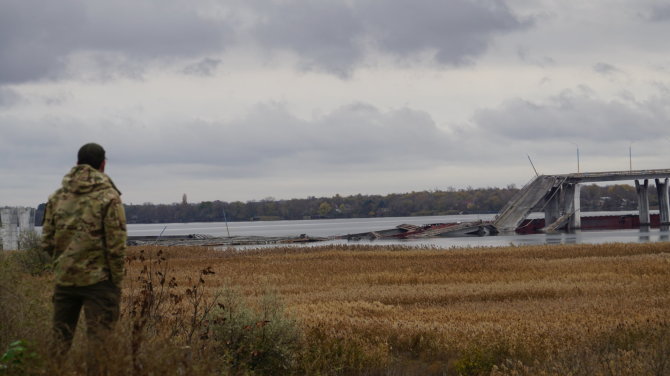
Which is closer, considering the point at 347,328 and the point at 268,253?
the point at 347,328

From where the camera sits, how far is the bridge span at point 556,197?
95.5 meters

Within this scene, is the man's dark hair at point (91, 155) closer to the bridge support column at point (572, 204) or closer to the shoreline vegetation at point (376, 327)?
the shoreline vegetation at point (376, 327)

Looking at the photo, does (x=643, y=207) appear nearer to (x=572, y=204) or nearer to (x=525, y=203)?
(x=572, y=204)

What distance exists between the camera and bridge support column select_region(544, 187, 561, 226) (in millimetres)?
100000

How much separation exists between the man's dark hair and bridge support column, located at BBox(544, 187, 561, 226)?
9527 centimetres

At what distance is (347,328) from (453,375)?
2828mm

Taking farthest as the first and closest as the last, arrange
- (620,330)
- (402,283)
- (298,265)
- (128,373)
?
(298,265)
(402,283)
(620,330)
(128,373)

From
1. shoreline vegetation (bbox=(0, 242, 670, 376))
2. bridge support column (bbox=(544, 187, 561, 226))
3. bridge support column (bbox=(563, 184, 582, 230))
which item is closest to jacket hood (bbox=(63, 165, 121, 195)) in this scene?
shoreline vegetation (bbox=(0, 242, 670, 376))

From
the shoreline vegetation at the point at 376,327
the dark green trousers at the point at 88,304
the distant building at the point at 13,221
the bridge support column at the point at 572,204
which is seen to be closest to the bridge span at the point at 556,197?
the bridge support column at the point at 572,204

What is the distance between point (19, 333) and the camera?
9656 mm

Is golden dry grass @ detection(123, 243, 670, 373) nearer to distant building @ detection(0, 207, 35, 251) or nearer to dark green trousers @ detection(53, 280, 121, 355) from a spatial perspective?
dark green trousers @ detection(53, 280, 121, 355)

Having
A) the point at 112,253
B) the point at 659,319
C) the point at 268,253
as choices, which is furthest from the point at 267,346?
the point at 268,253

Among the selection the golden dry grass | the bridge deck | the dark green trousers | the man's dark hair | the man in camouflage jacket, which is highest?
the bridge deck

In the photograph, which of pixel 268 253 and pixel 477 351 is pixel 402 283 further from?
pixel 268 253
